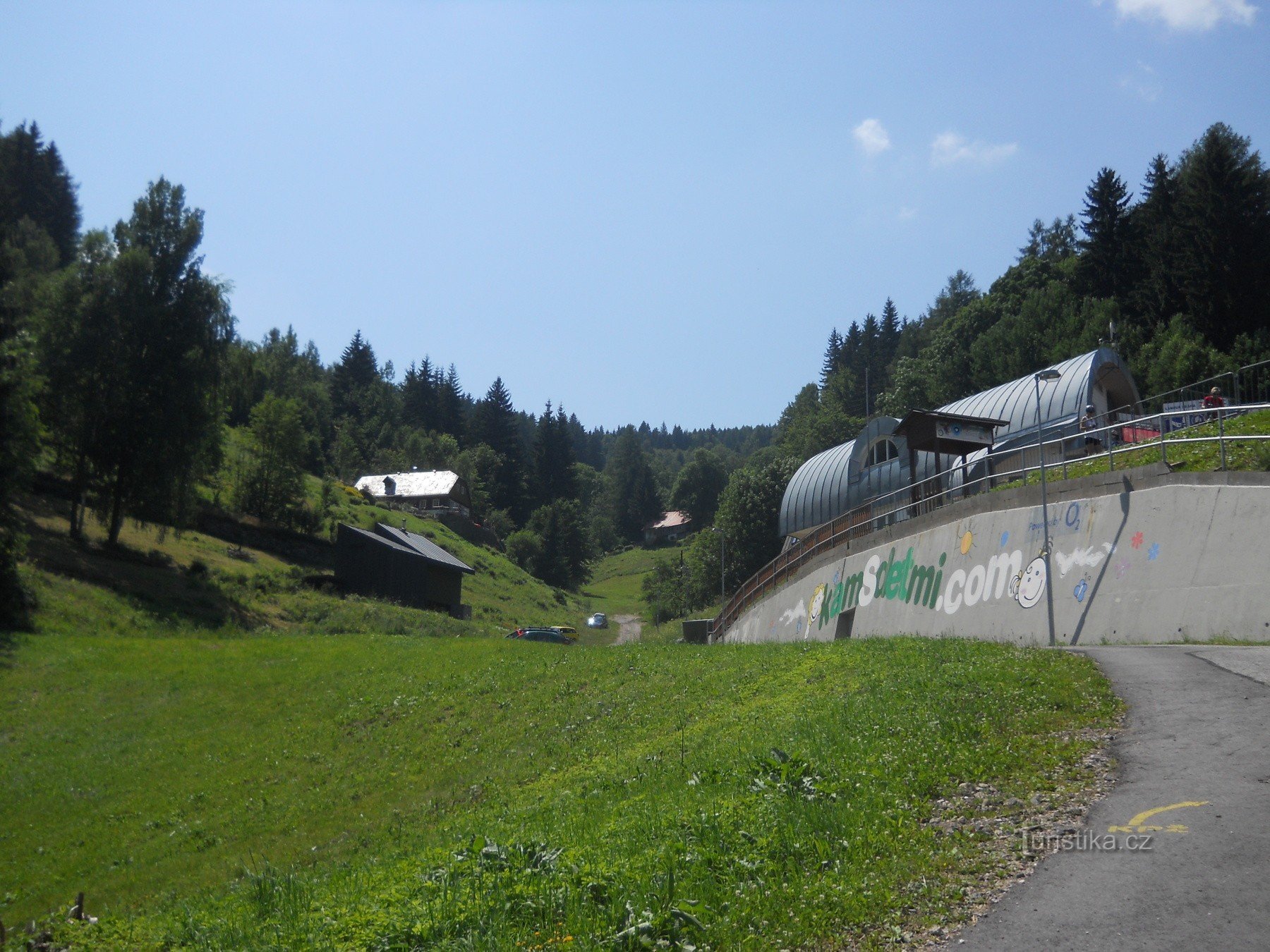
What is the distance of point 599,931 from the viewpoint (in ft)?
21.2

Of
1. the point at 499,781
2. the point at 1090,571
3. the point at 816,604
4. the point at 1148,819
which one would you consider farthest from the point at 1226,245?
the point at 1148,819

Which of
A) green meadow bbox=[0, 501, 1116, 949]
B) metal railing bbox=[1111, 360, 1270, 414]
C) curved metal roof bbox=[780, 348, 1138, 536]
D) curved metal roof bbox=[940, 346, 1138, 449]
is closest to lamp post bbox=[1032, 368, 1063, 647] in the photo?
green meadow bbox=[0, 501, 1116, 949]

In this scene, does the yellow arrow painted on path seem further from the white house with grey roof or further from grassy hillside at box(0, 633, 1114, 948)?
the white house with grey roof

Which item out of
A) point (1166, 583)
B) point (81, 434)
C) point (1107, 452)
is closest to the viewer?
point (1166, 583)

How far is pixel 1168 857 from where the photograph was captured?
267 inches

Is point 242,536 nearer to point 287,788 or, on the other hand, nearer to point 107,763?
point 107,763

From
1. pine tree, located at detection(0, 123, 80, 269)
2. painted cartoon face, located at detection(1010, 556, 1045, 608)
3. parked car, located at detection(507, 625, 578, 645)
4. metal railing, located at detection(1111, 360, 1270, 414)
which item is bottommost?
parked car, located at detection(507, 625, 578, 645)

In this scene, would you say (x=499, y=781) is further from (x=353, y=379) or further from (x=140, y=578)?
(x=353, y=379)

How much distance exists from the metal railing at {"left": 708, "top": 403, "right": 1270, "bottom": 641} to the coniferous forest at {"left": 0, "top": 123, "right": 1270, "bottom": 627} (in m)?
26.1

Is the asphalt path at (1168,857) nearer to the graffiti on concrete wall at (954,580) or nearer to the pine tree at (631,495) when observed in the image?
the graffiti on concrete wall at (954,580)

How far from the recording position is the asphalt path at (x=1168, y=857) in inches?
230

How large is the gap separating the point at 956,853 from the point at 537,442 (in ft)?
423

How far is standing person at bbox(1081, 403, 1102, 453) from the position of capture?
86.4 ft

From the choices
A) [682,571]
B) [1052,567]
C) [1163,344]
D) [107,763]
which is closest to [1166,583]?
[1052,567]
